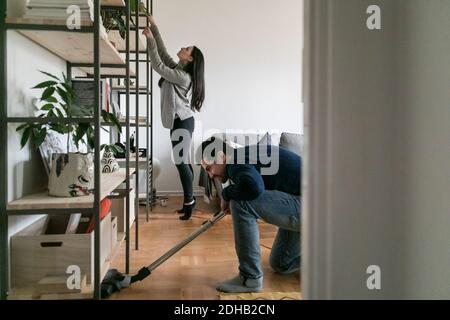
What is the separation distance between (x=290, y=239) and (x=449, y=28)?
1301 mm

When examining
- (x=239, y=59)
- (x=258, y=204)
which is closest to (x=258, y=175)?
(x=258, y=204)

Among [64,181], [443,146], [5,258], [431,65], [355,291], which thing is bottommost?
[5,258]

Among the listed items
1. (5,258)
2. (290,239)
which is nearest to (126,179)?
(5,258)

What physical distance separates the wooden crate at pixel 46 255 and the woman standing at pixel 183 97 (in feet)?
5.13

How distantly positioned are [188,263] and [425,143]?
1.47 metres

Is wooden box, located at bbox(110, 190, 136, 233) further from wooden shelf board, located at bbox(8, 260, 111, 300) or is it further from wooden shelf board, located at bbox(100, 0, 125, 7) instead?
wooden shelf board, located at bbox(100, 0, 125, 7)

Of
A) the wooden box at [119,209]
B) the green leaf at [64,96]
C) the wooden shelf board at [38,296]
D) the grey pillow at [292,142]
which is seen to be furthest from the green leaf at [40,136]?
the grey pillow at [292,142]

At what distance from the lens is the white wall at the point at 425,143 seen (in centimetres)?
55

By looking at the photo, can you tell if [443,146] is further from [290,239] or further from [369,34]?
[290,239]

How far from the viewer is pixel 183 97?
268 centimetres

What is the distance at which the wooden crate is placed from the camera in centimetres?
113

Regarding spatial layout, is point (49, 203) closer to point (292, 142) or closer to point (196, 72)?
point (196, 72)

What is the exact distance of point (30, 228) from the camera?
50.2 inches

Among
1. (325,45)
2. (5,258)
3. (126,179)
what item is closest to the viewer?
(325,45)
